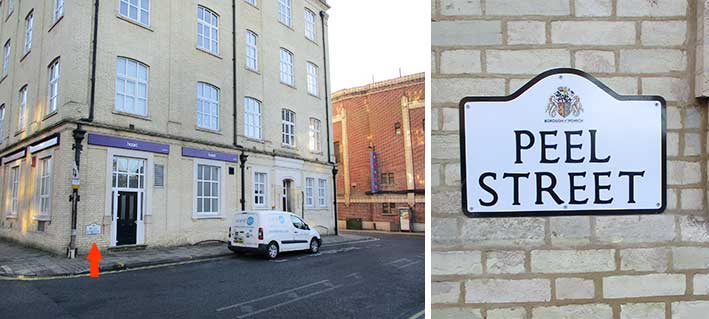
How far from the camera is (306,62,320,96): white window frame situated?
219 cm

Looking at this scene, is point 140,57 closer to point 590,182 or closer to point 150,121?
point 150,121

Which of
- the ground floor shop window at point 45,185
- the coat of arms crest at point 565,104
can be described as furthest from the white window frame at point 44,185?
the coat of arms crest at point 565,104

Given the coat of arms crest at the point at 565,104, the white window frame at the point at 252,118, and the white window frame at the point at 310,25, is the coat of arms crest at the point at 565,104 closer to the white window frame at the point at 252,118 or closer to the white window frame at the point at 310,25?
the white window frame at the point at 310,25

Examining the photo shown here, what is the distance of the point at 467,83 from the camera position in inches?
66.4

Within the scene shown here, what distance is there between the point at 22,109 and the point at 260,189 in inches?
44.9

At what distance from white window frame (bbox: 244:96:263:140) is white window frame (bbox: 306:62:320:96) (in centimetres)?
30

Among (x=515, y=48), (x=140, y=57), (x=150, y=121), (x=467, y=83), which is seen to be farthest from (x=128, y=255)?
(x=515, y=48)

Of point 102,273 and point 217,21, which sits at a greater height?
point 217,21

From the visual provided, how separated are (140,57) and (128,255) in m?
0.83

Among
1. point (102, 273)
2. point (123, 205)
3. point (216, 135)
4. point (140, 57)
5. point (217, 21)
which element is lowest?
point (102, 273)

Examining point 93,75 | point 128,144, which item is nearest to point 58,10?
point 93,75

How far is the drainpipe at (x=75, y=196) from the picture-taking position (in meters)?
1.55

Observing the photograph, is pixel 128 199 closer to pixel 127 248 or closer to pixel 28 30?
pixel 127 248

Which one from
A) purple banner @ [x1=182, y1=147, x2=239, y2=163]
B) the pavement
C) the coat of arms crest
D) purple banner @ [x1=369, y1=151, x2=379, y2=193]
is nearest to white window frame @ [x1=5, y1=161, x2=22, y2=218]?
the pavement
